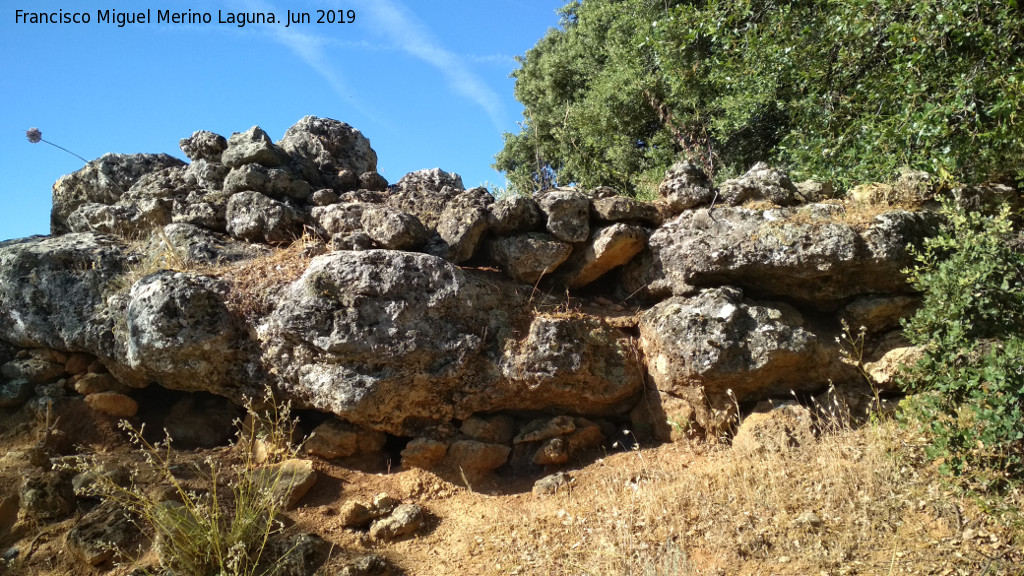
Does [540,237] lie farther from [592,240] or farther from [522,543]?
[522,543]

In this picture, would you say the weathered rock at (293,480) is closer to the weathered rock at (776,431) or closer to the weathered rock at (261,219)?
the weathered rock at (261,219)

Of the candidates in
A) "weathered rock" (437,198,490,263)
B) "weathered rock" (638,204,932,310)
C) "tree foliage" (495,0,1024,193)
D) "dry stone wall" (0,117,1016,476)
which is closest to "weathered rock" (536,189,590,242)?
"dry stone wall" (0,117,1016,476)

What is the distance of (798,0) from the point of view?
786 cm

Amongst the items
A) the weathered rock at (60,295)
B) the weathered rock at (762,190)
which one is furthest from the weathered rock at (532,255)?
the weathered rock at (60,295)

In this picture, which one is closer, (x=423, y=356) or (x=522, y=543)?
(x=522, y=543)

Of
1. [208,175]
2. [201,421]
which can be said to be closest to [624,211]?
[201,421]

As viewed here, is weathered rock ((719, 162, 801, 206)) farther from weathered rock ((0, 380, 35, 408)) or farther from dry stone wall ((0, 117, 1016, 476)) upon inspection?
weathered rock ((0, 380, 35, 408))

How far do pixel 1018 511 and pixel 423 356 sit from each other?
171 inches

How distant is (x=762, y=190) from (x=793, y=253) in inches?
39.2

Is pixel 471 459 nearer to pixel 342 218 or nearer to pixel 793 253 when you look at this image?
pixel 342 218

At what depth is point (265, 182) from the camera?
727 cm

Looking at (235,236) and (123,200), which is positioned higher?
(123,200)

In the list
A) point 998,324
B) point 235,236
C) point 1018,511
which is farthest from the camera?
point 235,236

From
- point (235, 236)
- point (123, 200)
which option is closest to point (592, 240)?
point (235, 236)
